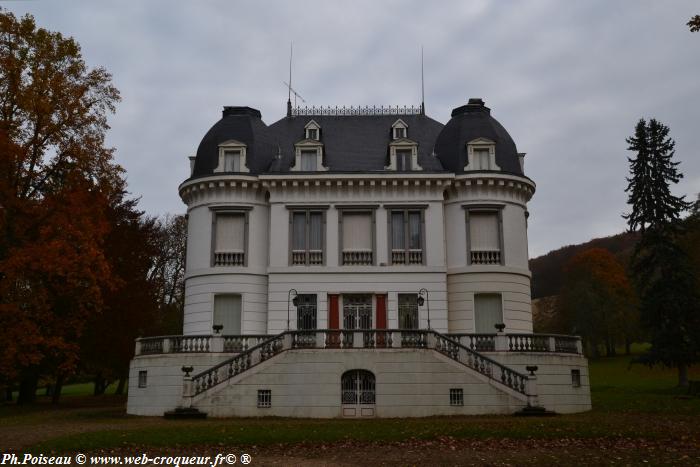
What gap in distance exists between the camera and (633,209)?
131ft

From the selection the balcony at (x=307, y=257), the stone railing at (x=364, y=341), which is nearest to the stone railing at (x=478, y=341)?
the stone railing at (x=364, y=341)

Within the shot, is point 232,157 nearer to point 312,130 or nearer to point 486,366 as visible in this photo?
point 312,130

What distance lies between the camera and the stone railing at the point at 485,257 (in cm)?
3162

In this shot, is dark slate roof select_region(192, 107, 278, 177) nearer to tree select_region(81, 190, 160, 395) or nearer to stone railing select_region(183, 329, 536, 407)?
tree select_region(81, 190, 160, 395)

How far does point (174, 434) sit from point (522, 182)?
21.1m

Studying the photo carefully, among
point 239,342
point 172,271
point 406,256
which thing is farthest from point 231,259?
point 172,271

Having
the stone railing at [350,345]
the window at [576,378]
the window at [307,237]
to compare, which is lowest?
the window at [576,378]

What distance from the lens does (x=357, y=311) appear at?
31078 mm

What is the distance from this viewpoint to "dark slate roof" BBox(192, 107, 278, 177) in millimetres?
33250

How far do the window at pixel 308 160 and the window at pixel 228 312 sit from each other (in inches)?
274

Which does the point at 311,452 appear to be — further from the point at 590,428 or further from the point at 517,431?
the point at 590,428

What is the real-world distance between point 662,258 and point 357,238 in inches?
757

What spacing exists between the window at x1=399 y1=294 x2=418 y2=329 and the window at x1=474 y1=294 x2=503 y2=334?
2.83 metres

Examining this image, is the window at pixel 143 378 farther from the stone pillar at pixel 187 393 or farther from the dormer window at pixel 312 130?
the dormer window at pixel 312 130
